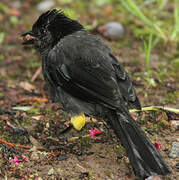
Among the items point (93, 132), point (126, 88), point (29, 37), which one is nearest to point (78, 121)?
point (93, 132)

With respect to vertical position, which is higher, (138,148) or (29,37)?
(29,37)

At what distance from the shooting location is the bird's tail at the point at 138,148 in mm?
3243

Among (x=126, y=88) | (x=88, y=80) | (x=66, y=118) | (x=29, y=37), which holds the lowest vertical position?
(x=66, y=118)

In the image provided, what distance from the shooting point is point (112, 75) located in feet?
13.0

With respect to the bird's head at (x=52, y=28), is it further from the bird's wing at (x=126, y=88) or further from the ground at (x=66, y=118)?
the ground at (x=66, y=118)

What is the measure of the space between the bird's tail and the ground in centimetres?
20

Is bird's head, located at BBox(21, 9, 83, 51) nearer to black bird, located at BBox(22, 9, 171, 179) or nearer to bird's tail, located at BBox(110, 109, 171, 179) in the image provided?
black bird, located at BBox(22, 9, 171, 179)

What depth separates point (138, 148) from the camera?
3.43 m

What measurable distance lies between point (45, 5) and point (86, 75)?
4225 millimetres

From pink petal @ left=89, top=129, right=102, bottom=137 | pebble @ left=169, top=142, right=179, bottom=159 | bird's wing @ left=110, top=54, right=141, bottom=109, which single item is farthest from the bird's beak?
pebble @ left=169, top=142, right=179, bottom=159

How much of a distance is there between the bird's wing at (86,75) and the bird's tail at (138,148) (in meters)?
Answer: 0.19

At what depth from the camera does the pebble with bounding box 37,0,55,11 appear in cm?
764

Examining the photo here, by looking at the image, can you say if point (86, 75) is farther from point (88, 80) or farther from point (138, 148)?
point (138, 148)

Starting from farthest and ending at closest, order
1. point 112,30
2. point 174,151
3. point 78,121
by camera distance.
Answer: point 112,30
point 78,121
point 174,151
